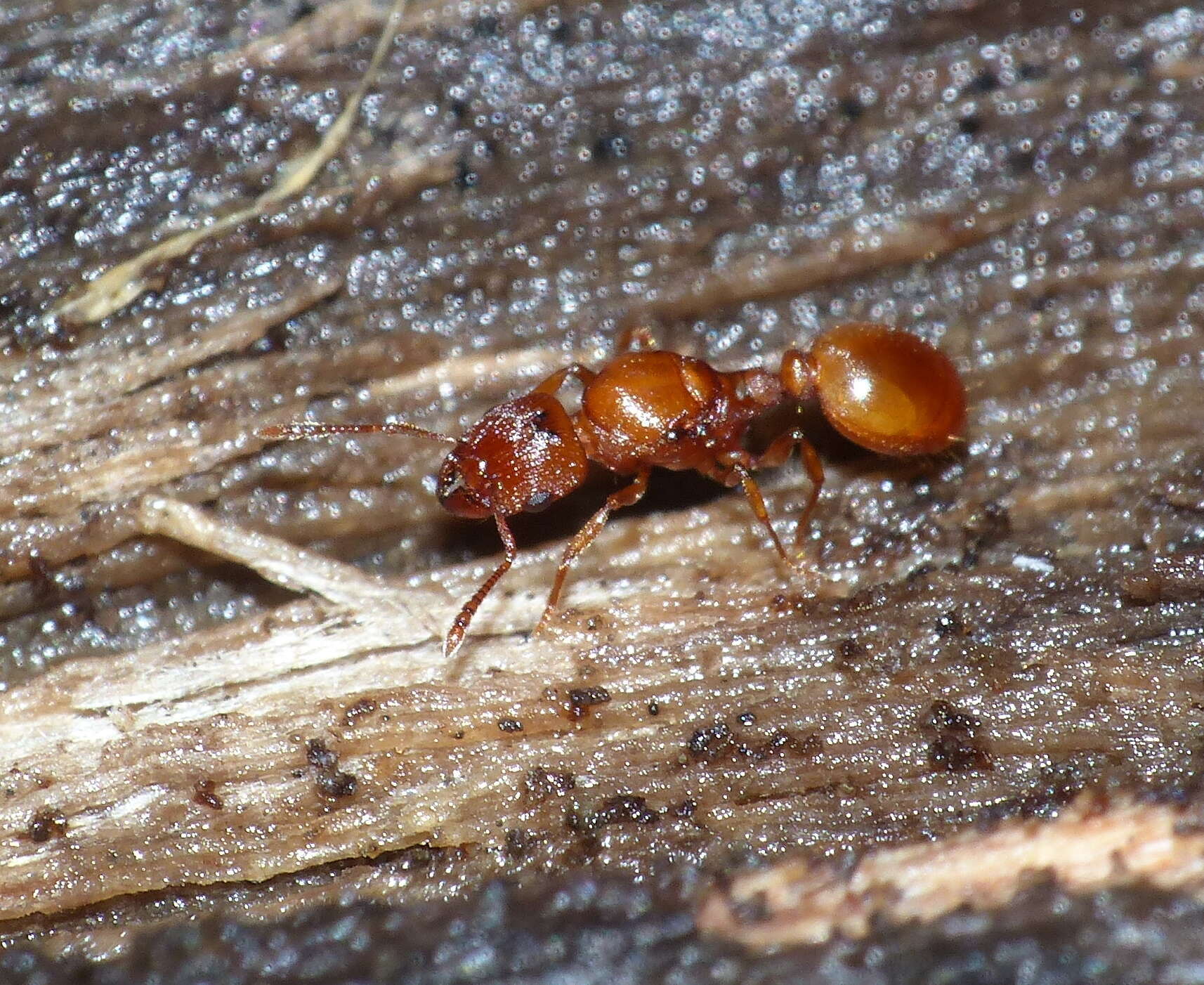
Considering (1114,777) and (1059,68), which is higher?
(1059,68)

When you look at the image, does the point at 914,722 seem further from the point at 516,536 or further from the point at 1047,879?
the point at 516,536

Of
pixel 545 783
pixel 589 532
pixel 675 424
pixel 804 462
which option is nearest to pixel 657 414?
pixel 675 424

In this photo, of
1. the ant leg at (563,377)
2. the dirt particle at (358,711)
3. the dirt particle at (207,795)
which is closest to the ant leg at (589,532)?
the ant leg at (563,377)

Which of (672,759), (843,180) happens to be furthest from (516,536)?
(843,180)

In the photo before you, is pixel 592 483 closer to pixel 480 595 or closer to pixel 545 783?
pixel 480 595

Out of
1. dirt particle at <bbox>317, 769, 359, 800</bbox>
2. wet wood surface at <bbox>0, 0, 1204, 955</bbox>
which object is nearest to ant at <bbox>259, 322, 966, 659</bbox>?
wet wood surface at <bbox>0, 0, 1204, 955</bbox>

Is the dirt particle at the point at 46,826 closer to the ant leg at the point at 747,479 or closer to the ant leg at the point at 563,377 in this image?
the ant leg at the point at 563,377
